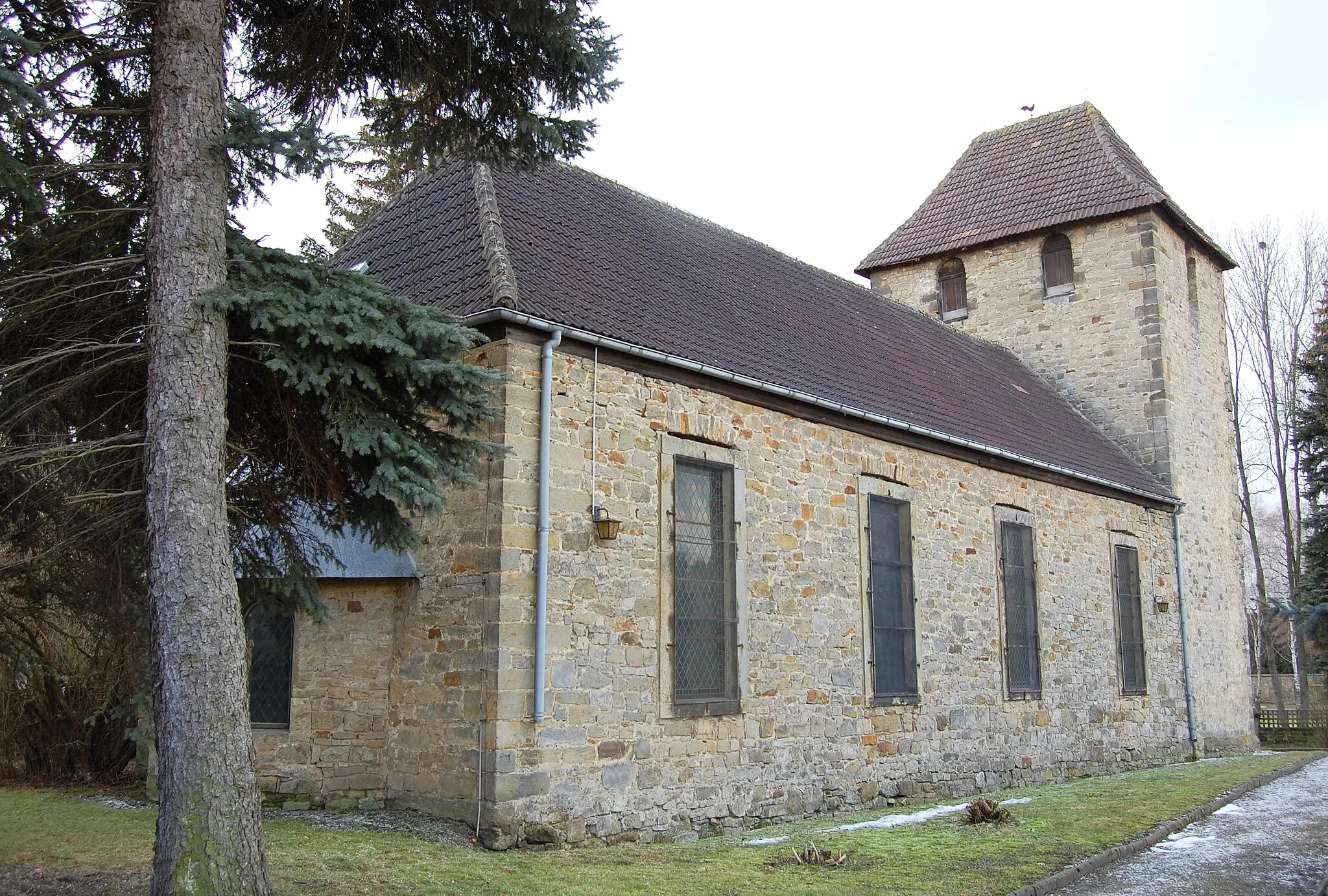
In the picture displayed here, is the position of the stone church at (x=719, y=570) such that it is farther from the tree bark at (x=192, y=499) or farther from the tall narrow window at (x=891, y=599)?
the tree bark at (x=192, y=499)

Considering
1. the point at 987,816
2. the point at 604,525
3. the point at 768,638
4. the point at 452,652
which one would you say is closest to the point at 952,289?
the point at 768,638

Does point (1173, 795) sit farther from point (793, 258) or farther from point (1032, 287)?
point (1032, 287)

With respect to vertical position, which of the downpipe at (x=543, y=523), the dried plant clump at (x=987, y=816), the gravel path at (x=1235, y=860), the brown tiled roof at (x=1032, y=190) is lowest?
the gravel path at (x=1235, y=860)

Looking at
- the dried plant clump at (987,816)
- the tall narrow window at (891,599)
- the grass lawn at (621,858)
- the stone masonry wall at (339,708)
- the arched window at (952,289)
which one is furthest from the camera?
the arched window at (952,289)

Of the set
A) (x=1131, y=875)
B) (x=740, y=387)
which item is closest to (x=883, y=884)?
(x=1131, y=875)

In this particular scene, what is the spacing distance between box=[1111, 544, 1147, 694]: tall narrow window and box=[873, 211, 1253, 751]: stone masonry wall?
2273 mm

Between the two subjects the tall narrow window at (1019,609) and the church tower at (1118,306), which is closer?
the tall narrow window at (1019,609)

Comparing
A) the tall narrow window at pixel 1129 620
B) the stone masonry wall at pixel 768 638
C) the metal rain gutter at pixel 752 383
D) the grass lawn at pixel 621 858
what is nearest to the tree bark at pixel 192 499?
the grass lawn at pixel 621 858

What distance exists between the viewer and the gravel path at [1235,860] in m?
7.39

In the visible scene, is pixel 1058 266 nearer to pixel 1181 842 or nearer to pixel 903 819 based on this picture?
pixel 903 819

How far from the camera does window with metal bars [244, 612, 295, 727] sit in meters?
9.55

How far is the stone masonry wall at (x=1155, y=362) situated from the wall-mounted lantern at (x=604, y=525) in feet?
44.6

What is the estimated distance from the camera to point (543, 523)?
8664 mm

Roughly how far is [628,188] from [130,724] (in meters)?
8.69
